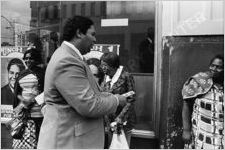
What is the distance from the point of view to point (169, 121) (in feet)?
13.8

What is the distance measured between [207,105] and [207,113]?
9cm

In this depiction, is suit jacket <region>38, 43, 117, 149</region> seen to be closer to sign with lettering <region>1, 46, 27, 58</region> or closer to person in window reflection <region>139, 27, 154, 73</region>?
person in window reflection <region>139, 27, 154, 73</region>

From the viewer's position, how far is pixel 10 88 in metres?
5.52

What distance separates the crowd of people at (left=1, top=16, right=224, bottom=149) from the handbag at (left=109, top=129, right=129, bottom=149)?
13 cm

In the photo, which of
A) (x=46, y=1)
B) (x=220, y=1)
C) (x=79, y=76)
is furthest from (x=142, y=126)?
(x=79, y=76)

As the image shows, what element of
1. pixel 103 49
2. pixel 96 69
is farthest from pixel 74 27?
pixel 103 49

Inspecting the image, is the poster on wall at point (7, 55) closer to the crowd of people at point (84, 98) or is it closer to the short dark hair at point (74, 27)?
the crowd of people at point (84, 98)

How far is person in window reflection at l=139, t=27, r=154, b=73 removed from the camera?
480 centimetres

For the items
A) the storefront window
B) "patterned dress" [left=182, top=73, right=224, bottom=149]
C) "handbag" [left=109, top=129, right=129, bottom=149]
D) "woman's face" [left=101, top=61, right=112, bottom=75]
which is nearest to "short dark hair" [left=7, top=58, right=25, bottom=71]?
the storefront window

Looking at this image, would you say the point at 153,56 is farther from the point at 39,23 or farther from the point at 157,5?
the point at 39,23

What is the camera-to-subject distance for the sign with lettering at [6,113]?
548 cm

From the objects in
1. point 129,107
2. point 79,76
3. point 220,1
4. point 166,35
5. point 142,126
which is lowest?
point 142,126

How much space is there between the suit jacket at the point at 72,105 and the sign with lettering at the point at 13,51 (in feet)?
10.2

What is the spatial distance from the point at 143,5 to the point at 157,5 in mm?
213
